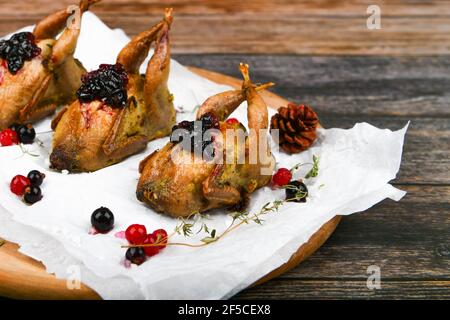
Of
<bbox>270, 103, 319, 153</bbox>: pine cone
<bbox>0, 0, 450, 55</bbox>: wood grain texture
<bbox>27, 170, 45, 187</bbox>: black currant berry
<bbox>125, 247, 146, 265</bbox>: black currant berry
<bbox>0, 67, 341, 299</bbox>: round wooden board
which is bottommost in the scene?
<bbox>0, 67, 341, 299</bbox>: round wooden board

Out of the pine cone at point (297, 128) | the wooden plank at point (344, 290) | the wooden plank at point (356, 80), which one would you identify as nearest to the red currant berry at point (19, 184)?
the wooden plank at point (344, 290)

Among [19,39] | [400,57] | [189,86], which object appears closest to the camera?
[19,39]

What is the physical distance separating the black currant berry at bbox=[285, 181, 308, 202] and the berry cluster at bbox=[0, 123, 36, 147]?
125 cm

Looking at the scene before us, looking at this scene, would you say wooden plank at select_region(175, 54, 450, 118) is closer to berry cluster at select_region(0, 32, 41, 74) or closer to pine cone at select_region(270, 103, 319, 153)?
pine cone at select_region(270, 103, 319, 153)

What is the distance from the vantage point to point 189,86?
410cm

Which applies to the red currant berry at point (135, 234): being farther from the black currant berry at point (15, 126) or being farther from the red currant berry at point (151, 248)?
the black currant berry at point (15, 126)

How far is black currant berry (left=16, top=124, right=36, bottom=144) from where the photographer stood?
11.4ft

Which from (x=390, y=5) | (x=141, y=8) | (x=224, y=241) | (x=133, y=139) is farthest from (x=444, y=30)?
(x=224, y=241)

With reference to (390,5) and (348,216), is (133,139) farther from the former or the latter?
(390,5)

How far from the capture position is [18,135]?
11.4ft

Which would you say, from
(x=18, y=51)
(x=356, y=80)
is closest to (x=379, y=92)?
(x=356, y=80)

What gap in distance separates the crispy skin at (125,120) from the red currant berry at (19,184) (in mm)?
243

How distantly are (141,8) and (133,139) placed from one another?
7.98 feet

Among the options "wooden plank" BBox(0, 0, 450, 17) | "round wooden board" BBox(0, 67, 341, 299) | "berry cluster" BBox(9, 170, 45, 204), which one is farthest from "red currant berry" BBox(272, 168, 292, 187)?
"wooden plank" BBox(0, 0, 450, 17)
